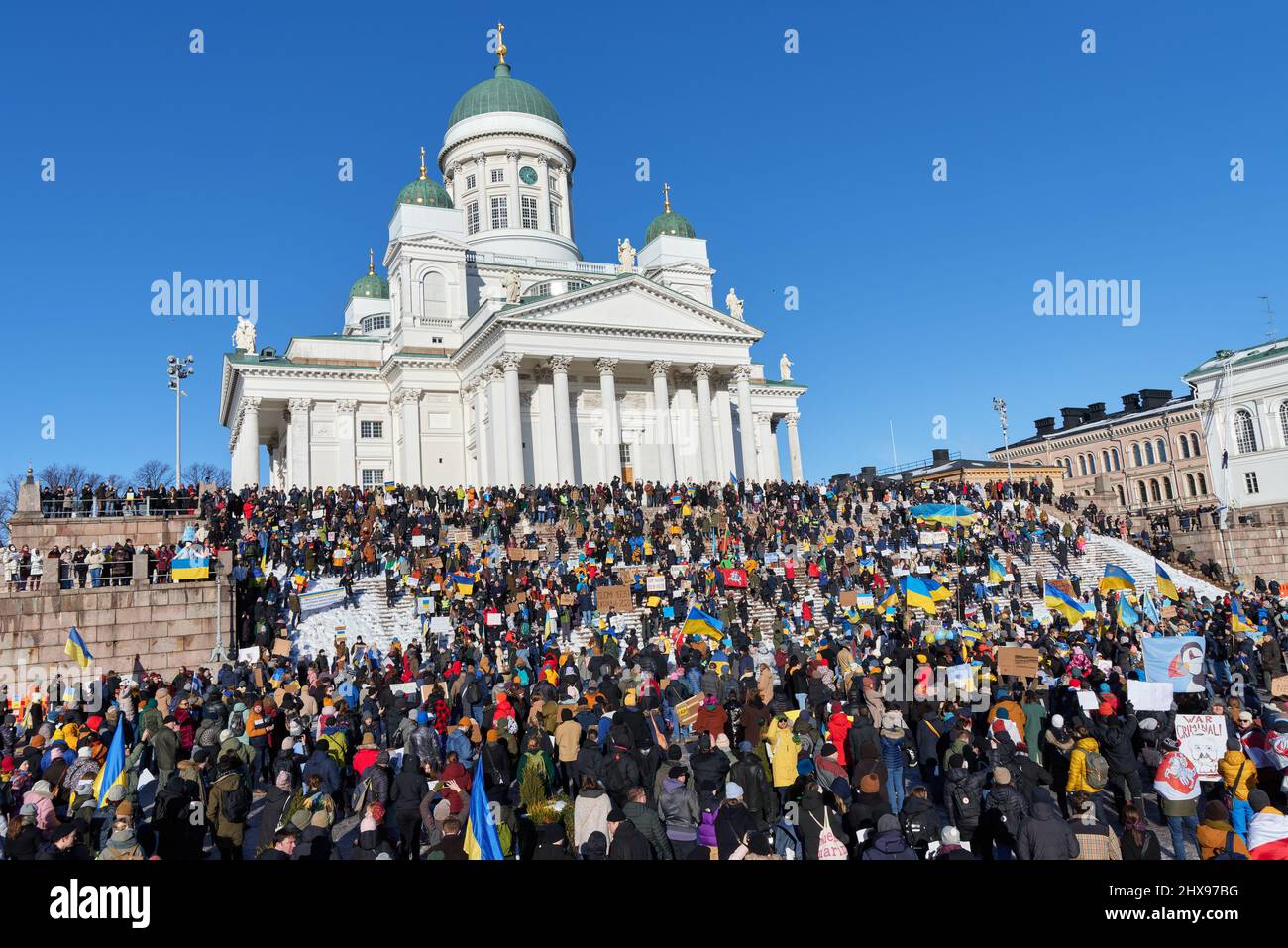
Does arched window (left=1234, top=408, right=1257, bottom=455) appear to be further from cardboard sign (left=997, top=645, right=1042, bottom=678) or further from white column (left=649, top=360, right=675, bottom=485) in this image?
cardboard sign (left=997, top=645, right=1042, bottom=678)

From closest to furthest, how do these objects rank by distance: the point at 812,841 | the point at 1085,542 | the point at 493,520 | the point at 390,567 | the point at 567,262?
the point at 812,841, the point at 390,567, the point at 493,520, the point at 1085,542, the point at 567,262

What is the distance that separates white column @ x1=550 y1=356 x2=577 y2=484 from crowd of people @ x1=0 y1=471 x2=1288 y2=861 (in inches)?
503

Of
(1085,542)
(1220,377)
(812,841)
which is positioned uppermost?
(1220,377)

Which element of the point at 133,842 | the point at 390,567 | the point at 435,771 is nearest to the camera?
the point at 133,842

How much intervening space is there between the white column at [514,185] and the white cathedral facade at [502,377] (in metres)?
1.77

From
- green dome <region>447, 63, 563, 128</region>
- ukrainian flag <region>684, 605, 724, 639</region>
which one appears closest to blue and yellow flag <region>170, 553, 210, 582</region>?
ukrainian flag <region>684, 605, 724, 639</region>

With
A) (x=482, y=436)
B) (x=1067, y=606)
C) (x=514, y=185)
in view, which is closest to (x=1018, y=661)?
(x=1067, y=606)

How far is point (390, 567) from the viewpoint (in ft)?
93.5

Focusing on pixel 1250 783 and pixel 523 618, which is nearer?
pixel 1250 783

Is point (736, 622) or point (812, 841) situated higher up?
point (736, 622)

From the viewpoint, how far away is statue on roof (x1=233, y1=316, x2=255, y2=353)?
175ft

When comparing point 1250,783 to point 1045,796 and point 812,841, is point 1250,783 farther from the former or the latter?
point 812,841
